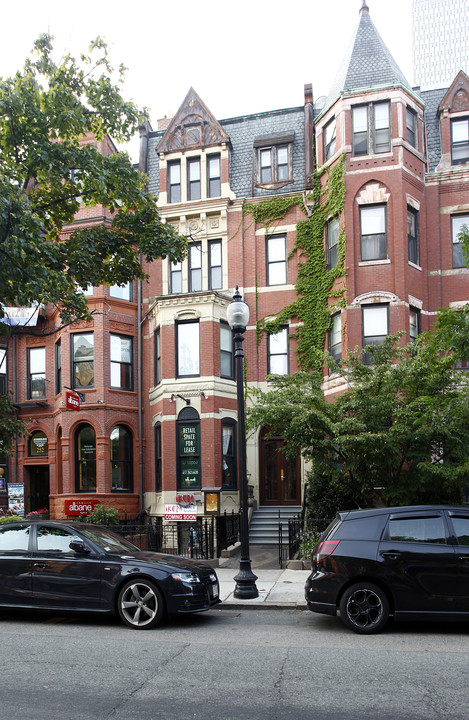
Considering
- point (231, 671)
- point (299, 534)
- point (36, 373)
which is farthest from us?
point (36, 373)

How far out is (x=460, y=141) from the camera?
21.7 meters

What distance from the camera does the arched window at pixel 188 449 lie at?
21.0m

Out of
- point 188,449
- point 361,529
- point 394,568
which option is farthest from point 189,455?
point 394,568

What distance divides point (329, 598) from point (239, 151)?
60.8 ft

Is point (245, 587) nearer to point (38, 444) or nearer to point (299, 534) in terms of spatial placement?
point (299, 534)

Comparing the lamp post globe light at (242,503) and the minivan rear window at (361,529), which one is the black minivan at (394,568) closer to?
the minivan rear window at (361,529)

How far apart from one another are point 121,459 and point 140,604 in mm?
13658

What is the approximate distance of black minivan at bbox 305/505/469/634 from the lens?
27.9ft

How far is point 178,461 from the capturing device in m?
21.2

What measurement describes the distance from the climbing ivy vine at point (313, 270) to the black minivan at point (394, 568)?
1204 centimetres

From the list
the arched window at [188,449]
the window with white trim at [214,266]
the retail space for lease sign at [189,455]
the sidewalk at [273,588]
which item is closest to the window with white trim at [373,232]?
the window with white trim at [214,266]

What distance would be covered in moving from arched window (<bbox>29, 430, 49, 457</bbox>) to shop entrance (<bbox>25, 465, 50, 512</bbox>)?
0.83 metres

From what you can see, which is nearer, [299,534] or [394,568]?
[394,568]

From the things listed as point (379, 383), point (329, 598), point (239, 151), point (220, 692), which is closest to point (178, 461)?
point (379, 383)
